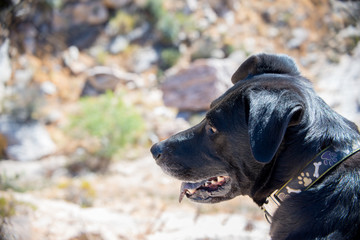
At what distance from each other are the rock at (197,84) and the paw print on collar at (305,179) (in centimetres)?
761

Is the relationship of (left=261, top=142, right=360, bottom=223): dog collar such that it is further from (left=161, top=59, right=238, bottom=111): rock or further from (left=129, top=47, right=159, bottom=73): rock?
(left=129, top=47, right=159, bottom=73): rock

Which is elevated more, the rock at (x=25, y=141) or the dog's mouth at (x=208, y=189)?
the dog's mouth at (x=208, y=189)

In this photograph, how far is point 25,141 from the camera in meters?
9.10

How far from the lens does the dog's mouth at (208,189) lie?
2.03 m

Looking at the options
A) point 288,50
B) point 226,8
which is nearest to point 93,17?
point 226,8

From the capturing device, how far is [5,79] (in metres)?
10.1

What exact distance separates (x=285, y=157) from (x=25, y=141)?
893cm

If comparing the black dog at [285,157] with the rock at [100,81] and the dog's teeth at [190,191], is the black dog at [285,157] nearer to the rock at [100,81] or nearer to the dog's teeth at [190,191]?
the dog's teeth at [190,191]

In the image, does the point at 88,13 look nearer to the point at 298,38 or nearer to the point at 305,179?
the point at 298,38

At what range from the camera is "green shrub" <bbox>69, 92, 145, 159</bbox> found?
27.3 feet

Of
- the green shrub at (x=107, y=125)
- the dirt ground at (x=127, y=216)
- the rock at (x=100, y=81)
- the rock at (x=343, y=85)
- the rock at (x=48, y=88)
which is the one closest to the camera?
the dirt ground at (x=127, y=216)

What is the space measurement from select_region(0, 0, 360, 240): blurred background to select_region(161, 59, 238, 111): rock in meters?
0.04

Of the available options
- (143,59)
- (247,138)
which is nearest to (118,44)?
(143,59)

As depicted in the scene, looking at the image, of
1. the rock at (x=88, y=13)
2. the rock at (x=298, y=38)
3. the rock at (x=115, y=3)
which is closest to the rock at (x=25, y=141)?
the rock at (x=88, y=13)
